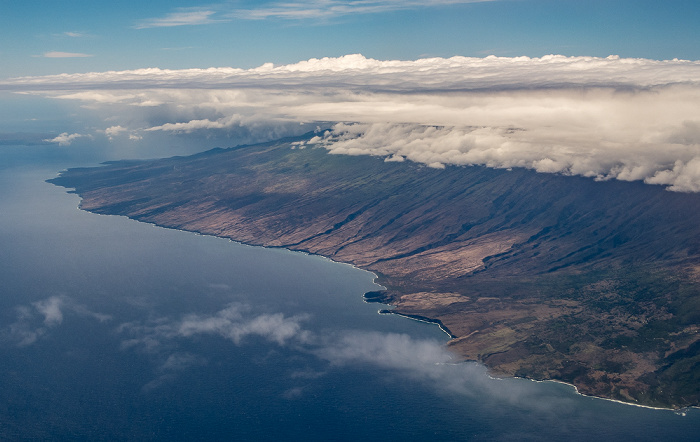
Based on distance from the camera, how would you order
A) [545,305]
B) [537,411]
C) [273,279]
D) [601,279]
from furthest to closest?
[273,279] → [601,279] → [545,305] → [537,411]

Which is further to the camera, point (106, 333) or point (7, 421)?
point (106, 333)

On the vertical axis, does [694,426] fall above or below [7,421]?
below

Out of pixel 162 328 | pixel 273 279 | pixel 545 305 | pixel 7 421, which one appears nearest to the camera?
pixel 7 421

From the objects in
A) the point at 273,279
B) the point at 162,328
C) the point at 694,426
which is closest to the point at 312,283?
the point at 273,279

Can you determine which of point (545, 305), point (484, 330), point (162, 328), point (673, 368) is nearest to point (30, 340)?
point (162, 328)

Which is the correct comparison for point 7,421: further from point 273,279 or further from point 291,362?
point 273,279

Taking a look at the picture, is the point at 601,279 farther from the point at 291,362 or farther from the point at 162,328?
the point at 162,328
